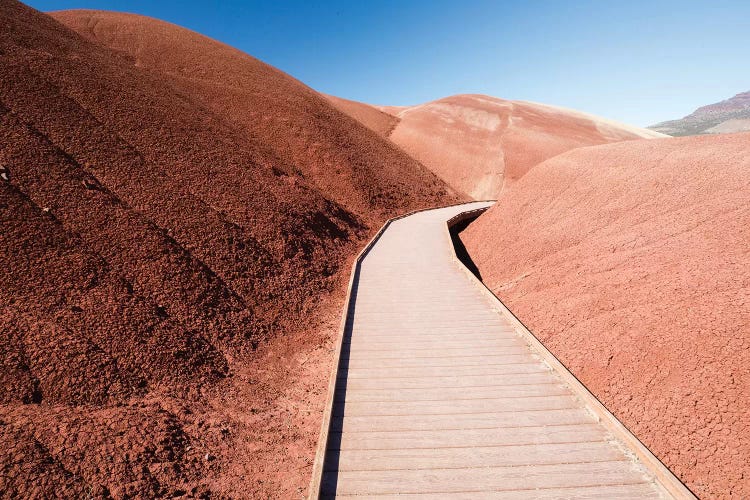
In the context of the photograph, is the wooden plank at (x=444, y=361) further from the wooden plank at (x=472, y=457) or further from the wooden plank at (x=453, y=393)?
the wooden plank at (x=472, y=457)

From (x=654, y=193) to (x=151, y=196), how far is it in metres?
16.2

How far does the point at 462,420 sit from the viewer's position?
4.78m

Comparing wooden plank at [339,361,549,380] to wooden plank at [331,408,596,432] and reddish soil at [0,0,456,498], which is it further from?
reddish soil at [0,0,456,498]

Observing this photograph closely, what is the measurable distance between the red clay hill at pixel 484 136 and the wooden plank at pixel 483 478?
32204 mm

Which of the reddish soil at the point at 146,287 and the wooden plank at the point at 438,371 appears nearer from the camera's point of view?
the reddish soil at the point at 146,287

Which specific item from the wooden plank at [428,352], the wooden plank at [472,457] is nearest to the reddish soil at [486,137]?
the wooden plank at [428,352]

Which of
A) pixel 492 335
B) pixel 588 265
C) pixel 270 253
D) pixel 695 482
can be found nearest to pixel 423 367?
pixel 492 335

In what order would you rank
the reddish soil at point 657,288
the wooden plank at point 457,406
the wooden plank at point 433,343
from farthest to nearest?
1. the wooden plank at point 433,343
2. the reddish soil at point 657,288
3. the wooden plank at point 457,406

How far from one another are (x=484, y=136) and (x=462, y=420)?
46.0m

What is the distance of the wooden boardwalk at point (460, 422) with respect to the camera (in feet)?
12.8

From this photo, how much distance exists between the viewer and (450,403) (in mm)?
5113

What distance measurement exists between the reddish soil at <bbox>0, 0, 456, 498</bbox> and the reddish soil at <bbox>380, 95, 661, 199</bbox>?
870 inches

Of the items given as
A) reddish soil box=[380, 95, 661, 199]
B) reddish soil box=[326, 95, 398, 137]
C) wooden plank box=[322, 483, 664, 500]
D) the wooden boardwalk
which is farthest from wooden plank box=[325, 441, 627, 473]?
reddish soil box=[326, 95, 398, 137]

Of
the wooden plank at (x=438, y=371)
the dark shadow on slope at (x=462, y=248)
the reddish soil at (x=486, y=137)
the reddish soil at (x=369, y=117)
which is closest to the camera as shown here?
the wooden plank at (x=438, y=371)
